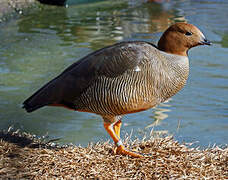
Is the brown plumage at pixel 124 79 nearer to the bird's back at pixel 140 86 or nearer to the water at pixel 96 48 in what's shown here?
the bird's back at pixel 140 86

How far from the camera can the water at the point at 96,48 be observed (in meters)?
5.21

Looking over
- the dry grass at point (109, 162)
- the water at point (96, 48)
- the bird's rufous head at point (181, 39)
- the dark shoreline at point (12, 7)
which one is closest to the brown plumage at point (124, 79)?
the bird's rufous head at point (181, 39)

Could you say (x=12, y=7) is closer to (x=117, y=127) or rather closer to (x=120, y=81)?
(x=117, y=127)

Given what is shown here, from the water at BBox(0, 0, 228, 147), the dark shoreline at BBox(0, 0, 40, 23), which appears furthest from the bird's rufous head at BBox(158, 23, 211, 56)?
the dark shoreline at BBox(0, 0, 40, 23)

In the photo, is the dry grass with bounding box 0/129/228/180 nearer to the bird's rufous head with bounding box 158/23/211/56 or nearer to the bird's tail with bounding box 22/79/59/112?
the bird's tail with bounding box 22/79/59/112

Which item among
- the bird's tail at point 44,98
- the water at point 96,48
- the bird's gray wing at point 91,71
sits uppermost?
the bird's gray wing at point 91,71

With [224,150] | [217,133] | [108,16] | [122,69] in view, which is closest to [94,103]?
[122,69]

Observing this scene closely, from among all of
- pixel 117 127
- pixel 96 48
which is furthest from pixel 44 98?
pixel 96 48

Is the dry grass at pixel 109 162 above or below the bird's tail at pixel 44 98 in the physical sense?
below

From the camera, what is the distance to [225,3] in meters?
14.1

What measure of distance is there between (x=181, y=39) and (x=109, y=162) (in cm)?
122

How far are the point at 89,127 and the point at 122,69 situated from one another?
158 centimetres

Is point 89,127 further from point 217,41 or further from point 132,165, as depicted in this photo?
point 217,41

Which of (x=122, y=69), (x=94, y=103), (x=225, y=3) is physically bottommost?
(x=225, y=3)
